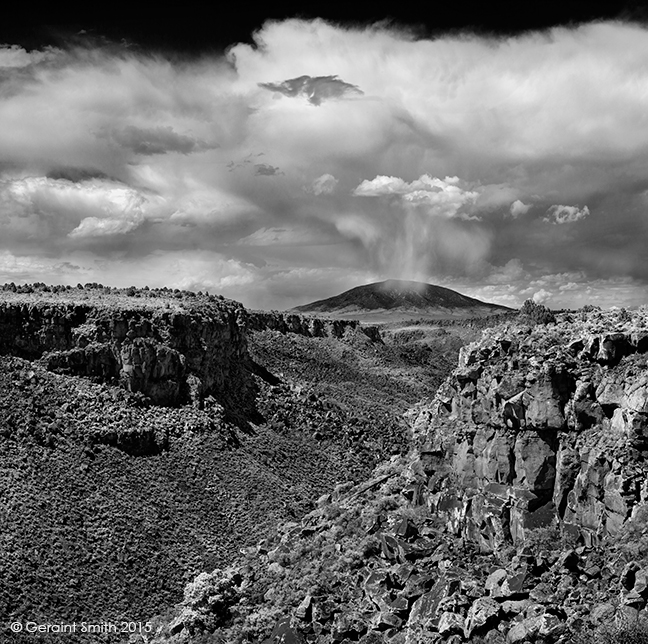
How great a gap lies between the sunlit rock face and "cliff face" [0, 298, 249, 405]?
46803 mm

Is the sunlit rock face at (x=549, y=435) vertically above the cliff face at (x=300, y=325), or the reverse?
the cliff face at (x=300, y=325)

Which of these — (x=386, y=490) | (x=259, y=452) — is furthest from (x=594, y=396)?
(x=259, y=452)

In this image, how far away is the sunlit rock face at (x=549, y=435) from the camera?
2733 cm

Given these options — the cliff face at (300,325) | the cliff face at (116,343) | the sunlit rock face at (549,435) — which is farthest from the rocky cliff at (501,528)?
the cliff face at (300,325)

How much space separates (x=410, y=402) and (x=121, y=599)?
241ft

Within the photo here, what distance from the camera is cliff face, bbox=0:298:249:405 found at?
74688 mm

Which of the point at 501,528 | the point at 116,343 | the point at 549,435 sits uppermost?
the point at 116,343

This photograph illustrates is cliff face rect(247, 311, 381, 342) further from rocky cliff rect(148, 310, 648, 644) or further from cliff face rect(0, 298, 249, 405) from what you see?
rocky cliff rect(148, 310, 648, 644)

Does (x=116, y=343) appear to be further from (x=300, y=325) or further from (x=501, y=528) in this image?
(x=300, y=325)

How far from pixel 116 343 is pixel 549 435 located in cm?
5658

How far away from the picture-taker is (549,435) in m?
30.7

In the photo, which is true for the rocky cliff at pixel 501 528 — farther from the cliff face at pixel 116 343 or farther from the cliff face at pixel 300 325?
the cliff face at pixel 300 325

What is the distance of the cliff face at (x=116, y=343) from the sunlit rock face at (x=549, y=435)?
46803 mm

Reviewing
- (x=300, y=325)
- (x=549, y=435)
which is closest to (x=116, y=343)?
(x=549, y=435)
